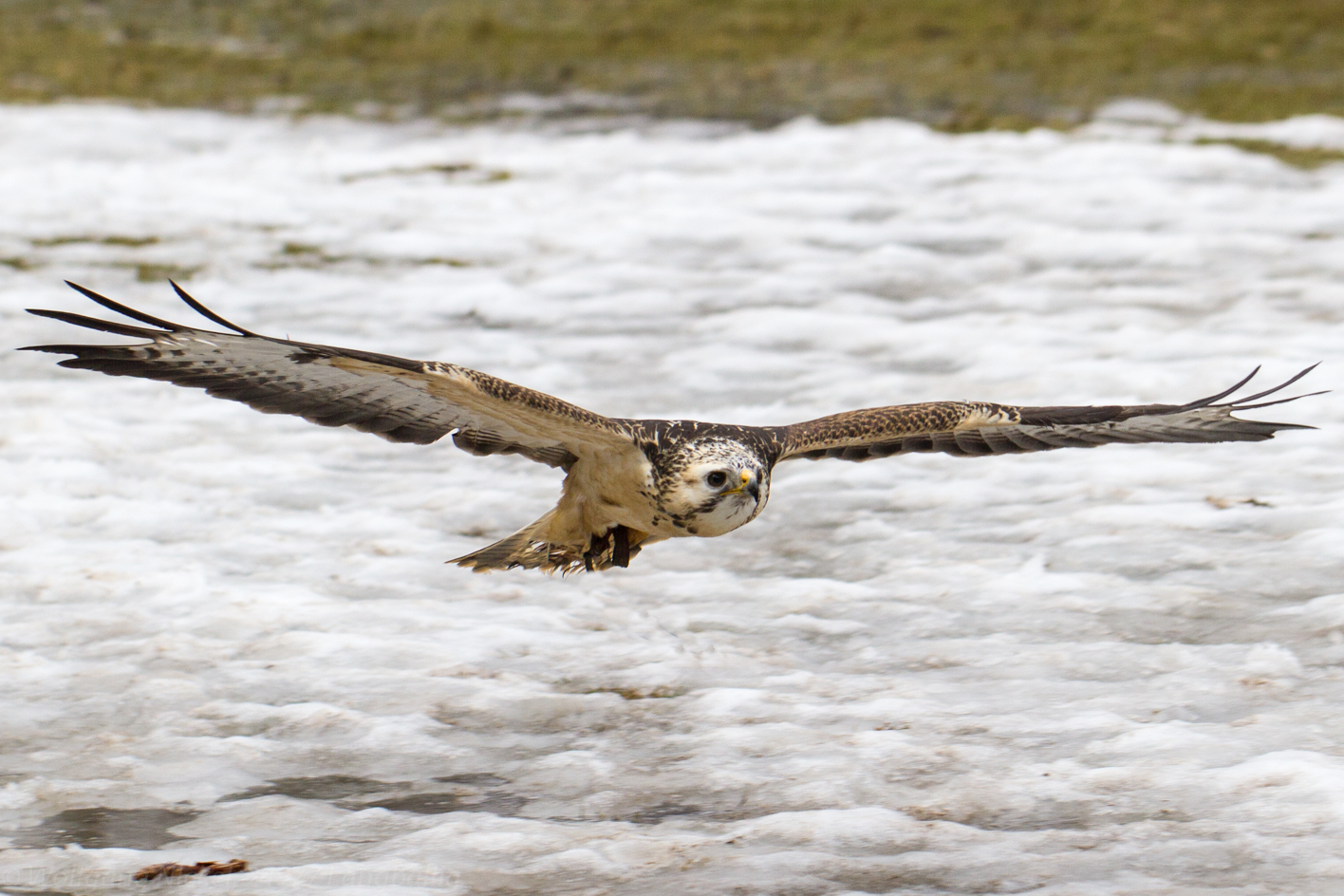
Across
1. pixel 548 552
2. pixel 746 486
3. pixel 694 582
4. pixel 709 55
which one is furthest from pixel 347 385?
pixel 709 55

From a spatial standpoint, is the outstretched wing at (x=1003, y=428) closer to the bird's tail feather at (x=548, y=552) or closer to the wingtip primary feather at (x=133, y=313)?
the bird's tail feather at (x=548, y=552)

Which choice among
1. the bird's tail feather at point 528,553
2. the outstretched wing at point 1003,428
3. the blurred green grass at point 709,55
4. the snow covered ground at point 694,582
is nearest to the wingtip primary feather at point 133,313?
the snow covered ground at point 694,582

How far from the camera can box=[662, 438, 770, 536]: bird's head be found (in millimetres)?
5211

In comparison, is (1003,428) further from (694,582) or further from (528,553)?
(528,553)

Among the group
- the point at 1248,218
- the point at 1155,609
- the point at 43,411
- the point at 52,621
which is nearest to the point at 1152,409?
the point at 1155,609

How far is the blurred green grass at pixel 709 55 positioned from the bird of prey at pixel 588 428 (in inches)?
363

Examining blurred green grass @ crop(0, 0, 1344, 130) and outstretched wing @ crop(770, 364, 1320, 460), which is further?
blurred green grass @ crop(0, 0, 1344, 130)

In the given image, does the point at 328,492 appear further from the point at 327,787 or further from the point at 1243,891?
the point at 1243,891

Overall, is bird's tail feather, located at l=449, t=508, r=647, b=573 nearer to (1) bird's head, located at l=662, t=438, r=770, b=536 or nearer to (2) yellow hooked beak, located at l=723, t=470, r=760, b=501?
(1) bird's head, located at l=662, t=438, r=770, b=536

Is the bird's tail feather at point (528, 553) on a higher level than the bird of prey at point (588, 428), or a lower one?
lower

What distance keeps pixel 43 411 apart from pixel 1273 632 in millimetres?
5926

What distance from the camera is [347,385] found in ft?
17.3

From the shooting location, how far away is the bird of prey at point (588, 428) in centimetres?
500

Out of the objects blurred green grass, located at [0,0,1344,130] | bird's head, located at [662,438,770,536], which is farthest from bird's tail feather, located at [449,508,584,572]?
blurred green grass, located at [0,0,1344,130]
